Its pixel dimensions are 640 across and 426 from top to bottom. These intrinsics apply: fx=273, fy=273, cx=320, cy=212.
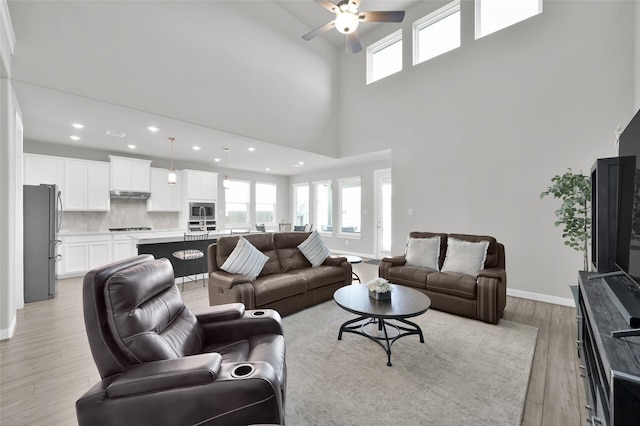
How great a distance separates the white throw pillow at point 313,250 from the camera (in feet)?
13.4

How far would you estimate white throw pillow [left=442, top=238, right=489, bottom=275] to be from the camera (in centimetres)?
344

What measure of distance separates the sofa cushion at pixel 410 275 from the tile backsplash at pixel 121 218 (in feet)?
19.2

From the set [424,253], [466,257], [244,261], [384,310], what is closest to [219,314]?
[384,310]

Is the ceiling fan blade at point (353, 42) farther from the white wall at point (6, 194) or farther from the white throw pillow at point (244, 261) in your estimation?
the white wall at point (6, 194)

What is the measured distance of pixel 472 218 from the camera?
465 cm

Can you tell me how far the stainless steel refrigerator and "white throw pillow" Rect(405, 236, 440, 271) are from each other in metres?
5.30

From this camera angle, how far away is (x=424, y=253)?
12.7 ft

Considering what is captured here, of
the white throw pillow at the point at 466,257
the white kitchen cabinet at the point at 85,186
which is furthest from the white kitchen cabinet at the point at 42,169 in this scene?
the white throw pillow at the point at 466,257

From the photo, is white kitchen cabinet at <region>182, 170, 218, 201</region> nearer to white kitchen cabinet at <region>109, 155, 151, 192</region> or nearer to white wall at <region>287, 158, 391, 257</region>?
white kitchen cabinet at <region>109, 155, 151, 192</region>

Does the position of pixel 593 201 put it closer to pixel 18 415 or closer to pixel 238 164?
pixel 18 415

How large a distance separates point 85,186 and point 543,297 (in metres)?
8.48

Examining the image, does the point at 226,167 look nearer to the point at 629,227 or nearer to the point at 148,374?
the point at 148,374

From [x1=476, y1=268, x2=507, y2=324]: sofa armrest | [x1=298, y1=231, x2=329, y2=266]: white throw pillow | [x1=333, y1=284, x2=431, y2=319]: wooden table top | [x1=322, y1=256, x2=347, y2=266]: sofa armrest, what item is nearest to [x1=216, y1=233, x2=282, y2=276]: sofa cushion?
[x1=298, y1=231, x2=329, y2=266]: white throw pillow

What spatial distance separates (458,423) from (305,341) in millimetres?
1433
